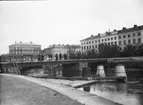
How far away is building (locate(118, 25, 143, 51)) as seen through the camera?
68938mm

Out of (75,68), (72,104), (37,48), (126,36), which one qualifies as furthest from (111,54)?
(37,48)

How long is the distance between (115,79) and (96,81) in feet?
13.7

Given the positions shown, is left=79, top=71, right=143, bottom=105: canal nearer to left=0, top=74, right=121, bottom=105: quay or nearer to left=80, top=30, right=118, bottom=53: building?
left=0, top=74, right=121, bottom=105: quay

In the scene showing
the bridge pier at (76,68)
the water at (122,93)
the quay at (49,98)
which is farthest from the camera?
the bridge pier at (76,68)

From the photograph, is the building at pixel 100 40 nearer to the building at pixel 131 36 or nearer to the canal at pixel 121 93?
the building at pixel 131 36

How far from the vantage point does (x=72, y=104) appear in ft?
24.9

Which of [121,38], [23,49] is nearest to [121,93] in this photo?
[121,38]

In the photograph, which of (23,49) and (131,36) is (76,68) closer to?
(131,36)

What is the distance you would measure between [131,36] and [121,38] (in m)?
6.25

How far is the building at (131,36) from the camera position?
226 ft

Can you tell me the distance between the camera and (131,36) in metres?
73.6

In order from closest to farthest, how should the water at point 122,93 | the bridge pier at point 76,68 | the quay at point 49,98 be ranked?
the quay at point 49,98, the water at point 122,93, the bridge pier at point 76,68

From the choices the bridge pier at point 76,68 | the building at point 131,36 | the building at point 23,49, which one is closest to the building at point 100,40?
the building at point 131,36

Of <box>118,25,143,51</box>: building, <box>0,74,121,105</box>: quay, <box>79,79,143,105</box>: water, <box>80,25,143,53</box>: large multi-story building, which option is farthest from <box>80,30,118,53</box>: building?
<box>0,74,121,105</box>: quay
